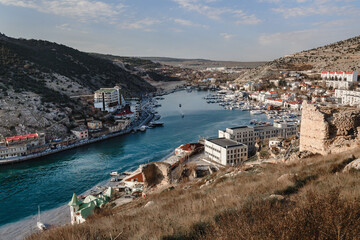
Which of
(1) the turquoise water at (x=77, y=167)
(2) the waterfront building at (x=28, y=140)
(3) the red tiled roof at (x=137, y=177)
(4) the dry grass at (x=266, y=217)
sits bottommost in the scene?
(1) the turquoise water at (x=77, y=167)

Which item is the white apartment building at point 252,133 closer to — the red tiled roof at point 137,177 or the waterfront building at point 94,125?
the red tiled roof at point 137,177

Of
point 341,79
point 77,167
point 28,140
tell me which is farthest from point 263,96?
point 28,140

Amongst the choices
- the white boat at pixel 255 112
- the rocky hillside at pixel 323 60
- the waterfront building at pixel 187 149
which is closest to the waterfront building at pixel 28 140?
the waterfront building at pixel 187 149

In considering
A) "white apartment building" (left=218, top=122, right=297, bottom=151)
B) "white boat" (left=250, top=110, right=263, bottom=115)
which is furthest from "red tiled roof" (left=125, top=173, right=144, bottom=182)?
"white boat" (left=250, top=110, right=263, bottom=115)

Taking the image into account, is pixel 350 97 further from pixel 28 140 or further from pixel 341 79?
pixel 28 140

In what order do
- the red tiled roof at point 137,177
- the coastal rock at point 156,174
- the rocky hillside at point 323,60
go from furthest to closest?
the rocky hillside at point 323,60 < the red tiled roof at point 137,177 < the coastal rock at point 156,174

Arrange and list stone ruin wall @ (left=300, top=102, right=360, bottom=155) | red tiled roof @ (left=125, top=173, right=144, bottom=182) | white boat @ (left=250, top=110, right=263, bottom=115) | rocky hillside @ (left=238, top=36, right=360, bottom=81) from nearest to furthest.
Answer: stone ruin wall @ (left=300, top=102, right=360, bottom=155) → red tiled roof @ (left=125, top=173, right=144, bottom=182) → white boat @ (left=250, top=110, right=263, bottom=115) → rocky hillside @ (left=238, top=36, right=360, bottom=81)

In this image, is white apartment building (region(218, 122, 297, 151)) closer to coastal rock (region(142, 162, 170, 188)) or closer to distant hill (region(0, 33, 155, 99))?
coastal rock (region(142, 162, 170, 188))

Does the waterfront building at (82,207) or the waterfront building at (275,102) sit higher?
the waterfront building at (275,102)
